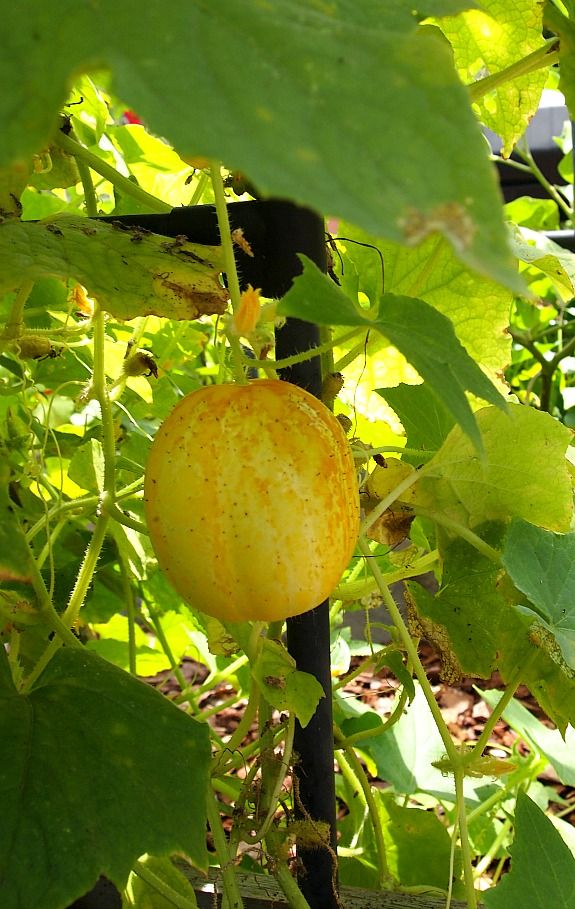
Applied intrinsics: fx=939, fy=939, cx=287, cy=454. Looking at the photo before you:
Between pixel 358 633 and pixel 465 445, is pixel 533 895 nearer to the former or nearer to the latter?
pixel 465 445

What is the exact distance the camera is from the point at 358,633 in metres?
2.31

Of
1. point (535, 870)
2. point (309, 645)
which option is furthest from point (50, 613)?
point (535, 870)

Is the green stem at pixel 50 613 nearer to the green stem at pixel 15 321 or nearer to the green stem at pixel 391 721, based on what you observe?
the green stem at pixel 15 321

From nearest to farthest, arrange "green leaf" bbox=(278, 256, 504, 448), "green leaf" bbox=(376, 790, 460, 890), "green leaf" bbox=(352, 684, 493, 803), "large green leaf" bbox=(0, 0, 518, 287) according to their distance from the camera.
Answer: "large green leaf" bbox=(0, 0, 518, 287)
"green leaf" bbox=(278, 256, 504, 448)
"green leaf" bbox=(376, 790, 460, 890)
"green leaf" bbox=(352, 684, 493, 803)

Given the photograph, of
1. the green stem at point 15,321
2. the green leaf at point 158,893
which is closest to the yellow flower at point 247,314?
the green stem at point 15,321

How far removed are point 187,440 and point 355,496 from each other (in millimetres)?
118

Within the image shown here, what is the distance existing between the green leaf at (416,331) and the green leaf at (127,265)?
0.48ft

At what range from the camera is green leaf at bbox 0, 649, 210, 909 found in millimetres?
553

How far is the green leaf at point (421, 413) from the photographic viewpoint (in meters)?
0.80

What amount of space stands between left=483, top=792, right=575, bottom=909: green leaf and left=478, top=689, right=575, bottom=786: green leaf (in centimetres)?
57

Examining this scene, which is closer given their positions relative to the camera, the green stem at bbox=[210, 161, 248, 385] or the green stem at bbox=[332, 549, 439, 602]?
the green stem at bbox=[210, 161, 248, 385]

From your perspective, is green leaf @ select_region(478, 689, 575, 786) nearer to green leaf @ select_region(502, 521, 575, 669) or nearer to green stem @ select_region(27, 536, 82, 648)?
green leaf @ select_region(502, 521, 575, 669)

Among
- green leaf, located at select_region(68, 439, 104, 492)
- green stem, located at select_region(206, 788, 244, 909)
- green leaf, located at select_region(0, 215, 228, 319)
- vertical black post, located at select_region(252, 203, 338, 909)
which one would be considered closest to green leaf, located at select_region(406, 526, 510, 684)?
vertical black post, located at select_region(252, 203, 338, 909)

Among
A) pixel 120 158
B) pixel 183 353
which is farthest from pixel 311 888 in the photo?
pixel 120 158
